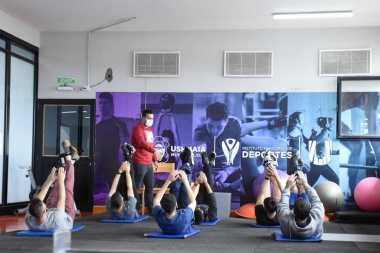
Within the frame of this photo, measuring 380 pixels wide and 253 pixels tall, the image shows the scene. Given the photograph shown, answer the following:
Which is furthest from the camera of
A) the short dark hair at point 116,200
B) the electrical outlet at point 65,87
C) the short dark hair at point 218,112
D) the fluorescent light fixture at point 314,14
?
the electrical outlet at point 65,87

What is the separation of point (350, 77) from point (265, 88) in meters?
1.54

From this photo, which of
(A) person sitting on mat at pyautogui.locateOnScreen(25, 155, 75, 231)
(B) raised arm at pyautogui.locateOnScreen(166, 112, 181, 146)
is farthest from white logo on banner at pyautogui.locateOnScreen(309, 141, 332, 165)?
(A) person sitting on mat at pyautogui.locateOnScreen(25, 155, 75, 231)

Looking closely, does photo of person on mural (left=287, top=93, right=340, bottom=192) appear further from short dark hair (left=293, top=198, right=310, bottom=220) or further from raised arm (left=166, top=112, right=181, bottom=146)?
short dark hair (left=293, top=198, right=310, bottom=220)

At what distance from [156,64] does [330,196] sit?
4070 millimetres

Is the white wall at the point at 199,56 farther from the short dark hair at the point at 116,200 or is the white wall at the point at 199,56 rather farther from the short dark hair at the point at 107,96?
the short dark hair at the point at 116,200

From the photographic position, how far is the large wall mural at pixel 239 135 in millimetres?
9555

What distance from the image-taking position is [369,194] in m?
8.70

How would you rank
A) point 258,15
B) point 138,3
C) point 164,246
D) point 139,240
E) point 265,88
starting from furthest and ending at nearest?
point 265,88
point 258,15
point 138,3
point 139,240
point 164,246

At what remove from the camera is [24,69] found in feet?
33.1

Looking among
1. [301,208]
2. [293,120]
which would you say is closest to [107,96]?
[293,120]

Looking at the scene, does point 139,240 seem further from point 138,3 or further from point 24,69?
point 24,69

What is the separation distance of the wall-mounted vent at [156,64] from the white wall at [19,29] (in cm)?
204

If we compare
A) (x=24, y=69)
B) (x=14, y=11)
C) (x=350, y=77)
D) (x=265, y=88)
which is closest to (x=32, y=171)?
(x=24, y=69)

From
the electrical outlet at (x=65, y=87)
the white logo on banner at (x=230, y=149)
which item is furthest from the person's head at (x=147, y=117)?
the electrical outlet at (x=65, y=87)
